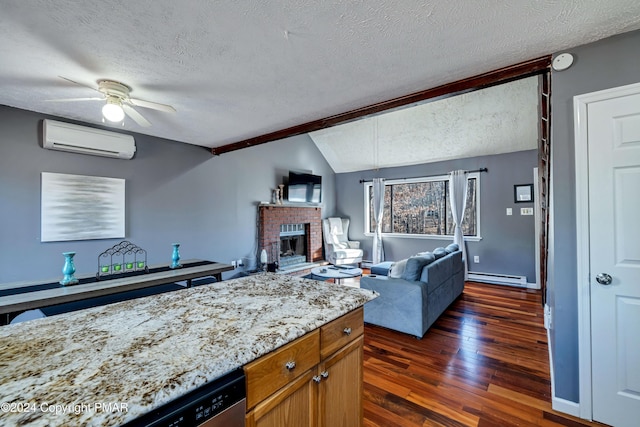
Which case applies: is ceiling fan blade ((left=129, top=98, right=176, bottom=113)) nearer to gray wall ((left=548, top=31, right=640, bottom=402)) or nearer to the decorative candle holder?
the decorative candle holder

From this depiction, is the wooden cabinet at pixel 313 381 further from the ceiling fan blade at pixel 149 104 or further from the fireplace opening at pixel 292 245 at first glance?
the fireplace opening at pixel 292 245

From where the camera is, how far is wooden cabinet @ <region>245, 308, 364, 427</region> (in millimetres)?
888

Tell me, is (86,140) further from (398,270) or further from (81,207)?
Result: (398,270)

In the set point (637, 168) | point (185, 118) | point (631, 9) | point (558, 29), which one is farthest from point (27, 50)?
point (637, 168)

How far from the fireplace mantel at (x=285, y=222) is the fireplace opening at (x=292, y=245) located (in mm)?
120

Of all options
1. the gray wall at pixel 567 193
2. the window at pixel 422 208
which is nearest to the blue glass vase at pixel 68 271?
the gray wall at pixel 567 193

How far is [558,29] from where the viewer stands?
1.56 metres

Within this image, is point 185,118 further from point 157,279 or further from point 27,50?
point 157,279

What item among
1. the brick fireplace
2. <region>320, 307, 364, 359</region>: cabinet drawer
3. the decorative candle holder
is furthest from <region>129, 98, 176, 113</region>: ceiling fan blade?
the brick fireplace

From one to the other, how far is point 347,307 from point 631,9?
2.07m

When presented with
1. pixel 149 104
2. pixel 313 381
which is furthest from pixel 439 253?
pixel 149 104

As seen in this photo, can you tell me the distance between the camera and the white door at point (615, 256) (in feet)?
5.18

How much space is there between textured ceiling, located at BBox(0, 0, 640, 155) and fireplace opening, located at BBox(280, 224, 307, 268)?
3.46m

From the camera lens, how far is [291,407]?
1.00m
